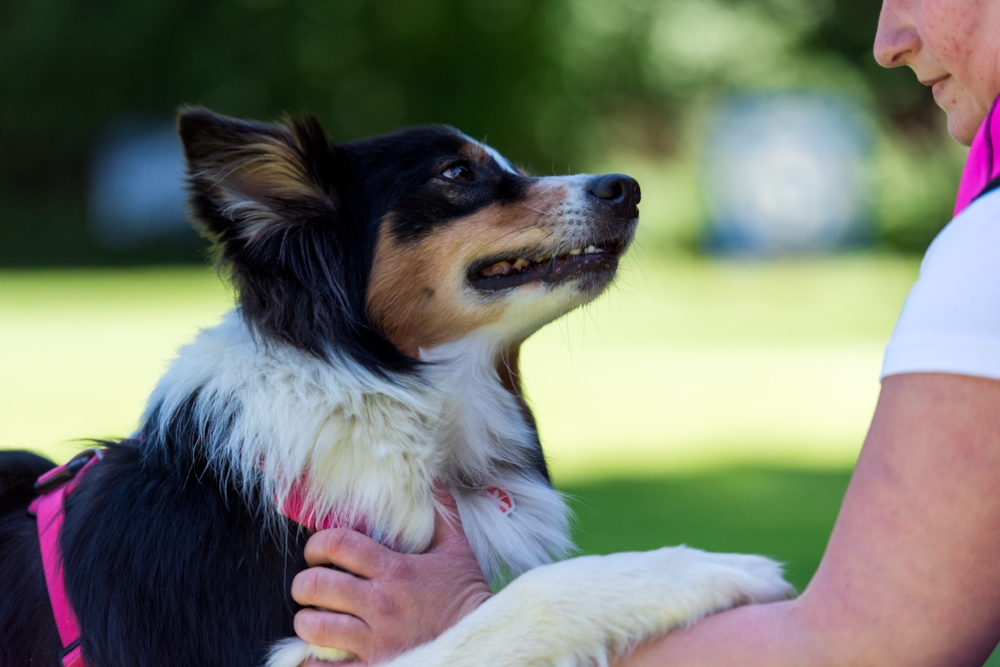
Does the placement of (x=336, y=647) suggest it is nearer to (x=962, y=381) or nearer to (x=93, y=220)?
(x=962, y=381)

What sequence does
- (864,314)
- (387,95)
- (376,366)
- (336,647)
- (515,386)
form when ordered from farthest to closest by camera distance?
(387,95) < (864,314) < (515,386) < (376,366) < (336,647)

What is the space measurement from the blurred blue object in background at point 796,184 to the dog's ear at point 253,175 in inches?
662

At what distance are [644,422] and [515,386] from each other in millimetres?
4601

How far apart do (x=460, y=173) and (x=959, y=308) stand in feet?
5.09

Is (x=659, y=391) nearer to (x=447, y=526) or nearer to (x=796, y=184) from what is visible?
(x=447, y=526)

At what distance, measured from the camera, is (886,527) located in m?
1.39

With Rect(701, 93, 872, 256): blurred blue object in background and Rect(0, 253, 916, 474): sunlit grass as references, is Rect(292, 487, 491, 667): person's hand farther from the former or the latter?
Rect(701, 93, 872, 256): blurred blue object in background

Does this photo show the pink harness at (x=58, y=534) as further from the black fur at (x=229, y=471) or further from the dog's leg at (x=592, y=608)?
the dog's leg at (x=592, y=608)

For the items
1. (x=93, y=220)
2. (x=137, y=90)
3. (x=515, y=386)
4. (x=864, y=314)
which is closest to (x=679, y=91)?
(x=864, y=314)

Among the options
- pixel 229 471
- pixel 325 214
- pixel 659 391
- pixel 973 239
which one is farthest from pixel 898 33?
pixel 659 391

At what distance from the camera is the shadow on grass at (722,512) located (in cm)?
442

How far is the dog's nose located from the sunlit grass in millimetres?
221

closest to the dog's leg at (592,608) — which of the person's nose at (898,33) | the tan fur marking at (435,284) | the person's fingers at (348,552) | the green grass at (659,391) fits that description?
the person's fingers at (348,552)

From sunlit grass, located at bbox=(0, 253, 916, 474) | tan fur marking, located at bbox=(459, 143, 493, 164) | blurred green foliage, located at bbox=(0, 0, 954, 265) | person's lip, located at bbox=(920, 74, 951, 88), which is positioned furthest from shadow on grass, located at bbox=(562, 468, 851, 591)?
blurred green foliage, located at bbox=(0, 0, 954, 265)
